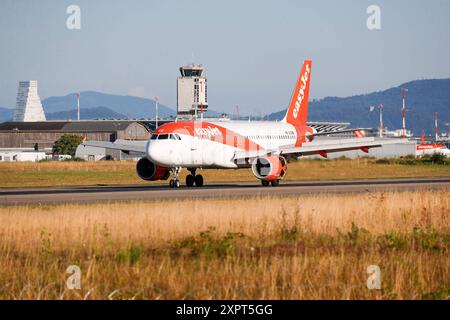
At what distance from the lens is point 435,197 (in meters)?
37.6

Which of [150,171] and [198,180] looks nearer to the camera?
[150,171]

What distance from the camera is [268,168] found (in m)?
52.1

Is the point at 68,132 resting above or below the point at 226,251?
above

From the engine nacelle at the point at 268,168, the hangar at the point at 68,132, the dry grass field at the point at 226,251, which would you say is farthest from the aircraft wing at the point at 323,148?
the hangar at the point at 68,132

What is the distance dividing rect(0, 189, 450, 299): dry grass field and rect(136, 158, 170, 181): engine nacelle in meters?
19.6

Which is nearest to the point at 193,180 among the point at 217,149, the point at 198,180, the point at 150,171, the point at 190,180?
the point at 190,180

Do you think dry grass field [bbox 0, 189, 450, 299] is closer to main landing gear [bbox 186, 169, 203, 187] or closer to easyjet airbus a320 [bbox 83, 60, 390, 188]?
easyjet airbus a320 [bbox 83, 60, 390, 188]

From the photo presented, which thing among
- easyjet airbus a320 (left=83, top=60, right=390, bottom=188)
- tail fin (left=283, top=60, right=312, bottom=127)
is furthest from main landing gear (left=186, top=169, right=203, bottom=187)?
tail fin (left=283, top=60, right=312, bottom=127)

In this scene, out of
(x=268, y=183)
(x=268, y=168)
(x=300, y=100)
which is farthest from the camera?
(x=300, y=100)

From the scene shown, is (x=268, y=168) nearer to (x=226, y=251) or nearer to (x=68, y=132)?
(x=226, y=251)

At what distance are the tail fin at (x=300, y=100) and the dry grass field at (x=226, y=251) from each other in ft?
105

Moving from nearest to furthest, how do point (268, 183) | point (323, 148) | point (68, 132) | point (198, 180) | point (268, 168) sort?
point (268, 168), point (268, 183), point (198, 180), point (323, 148), point (68, 132)

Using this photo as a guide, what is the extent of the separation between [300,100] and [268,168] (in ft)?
49.3

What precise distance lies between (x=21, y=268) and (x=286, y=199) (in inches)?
765
